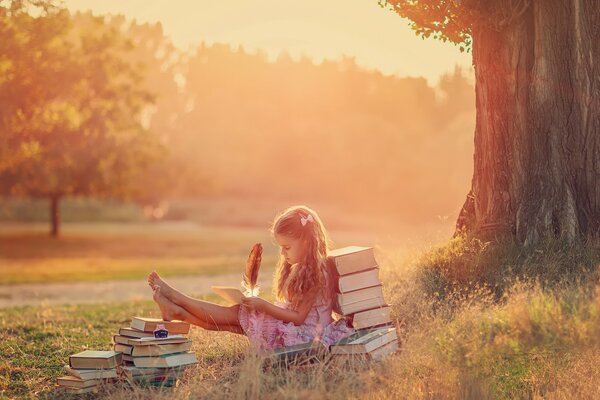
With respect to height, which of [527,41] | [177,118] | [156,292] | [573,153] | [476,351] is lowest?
[476,351]

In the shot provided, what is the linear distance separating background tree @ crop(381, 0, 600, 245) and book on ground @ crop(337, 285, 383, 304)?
1.85m

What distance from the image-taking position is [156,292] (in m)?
6.57

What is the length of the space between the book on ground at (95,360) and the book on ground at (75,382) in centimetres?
10

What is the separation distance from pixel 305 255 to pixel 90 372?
200cm

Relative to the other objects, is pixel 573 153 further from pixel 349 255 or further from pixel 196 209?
pixel 196 209

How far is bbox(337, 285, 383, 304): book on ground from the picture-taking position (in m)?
6.73

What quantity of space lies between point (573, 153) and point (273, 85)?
61399 millimetres

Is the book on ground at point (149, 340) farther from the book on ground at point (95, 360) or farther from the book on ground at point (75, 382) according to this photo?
the book on ground at point (75, 382)

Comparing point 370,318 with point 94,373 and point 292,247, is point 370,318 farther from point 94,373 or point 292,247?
point 94,373

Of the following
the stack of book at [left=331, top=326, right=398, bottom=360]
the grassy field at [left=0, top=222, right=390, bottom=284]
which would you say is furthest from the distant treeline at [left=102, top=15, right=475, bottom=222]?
the stack of book at [left=331, top=326, right=398, bottom=360]

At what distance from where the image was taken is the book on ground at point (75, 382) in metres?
6.05

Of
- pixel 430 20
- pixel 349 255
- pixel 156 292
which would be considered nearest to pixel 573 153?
pixel 430 20

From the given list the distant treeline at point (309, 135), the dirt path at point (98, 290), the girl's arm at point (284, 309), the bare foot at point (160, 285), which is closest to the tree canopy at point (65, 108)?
the dirt path at point (98, 290)

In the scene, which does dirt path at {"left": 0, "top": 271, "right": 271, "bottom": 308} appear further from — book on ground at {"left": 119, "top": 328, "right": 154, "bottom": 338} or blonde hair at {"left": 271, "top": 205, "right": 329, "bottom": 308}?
blonde hair at {"left": 271, "top": 205, "right": 329, "bottom": 308}
